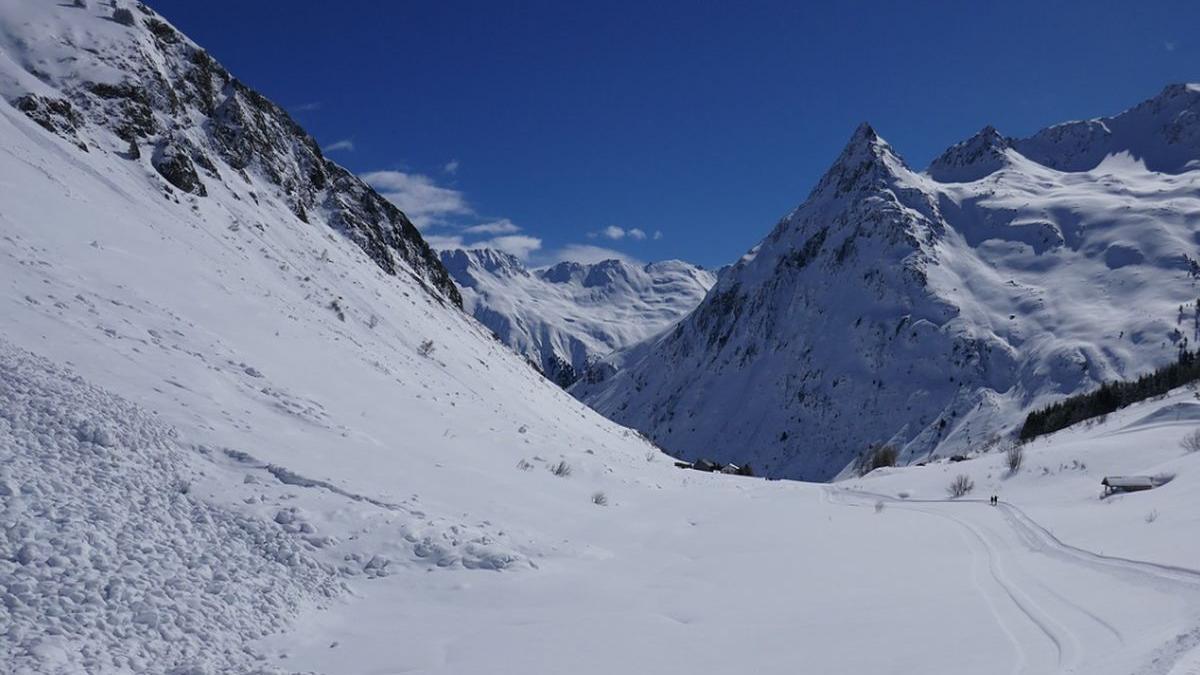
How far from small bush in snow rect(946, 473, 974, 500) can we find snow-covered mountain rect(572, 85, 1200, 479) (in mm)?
81504

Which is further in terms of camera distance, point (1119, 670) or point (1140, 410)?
point (1140, 410)

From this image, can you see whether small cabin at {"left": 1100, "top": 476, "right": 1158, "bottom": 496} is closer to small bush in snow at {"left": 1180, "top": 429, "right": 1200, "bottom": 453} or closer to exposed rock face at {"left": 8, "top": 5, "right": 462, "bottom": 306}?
small bush in snow at {"left": 1180, "top": 429, "right": 1200, "bottom": 453}

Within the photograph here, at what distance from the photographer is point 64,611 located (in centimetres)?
674

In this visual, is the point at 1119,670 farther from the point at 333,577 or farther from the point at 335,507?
the point at 335,507

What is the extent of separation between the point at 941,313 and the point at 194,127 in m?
135

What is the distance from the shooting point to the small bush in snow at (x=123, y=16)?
39156mm

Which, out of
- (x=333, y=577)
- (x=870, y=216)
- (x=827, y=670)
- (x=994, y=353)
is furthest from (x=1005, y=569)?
(x=870, y=216)

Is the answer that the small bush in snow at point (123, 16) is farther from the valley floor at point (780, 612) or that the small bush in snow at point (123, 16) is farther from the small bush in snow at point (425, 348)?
the valley floor at point (780, 612)

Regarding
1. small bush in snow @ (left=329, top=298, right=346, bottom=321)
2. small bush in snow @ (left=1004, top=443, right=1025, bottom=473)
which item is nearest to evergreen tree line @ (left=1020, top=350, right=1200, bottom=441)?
small bush in snow @ (left=1004, top=443, right=1025, bottom=473)

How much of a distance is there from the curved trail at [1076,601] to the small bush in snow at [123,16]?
156ft

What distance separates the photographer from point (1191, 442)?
28875 millimetres

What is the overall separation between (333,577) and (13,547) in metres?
3.35

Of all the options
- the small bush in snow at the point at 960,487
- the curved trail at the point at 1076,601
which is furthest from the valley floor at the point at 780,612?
the small bush in snow at the point at 960,487

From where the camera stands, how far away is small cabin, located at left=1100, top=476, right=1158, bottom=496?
22352 millimetres
